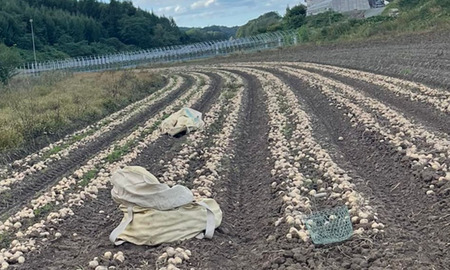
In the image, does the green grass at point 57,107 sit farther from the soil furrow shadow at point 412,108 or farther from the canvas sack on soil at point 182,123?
the soil furrow shadow at point 412,108

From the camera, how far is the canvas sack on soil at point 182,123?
13336 mm

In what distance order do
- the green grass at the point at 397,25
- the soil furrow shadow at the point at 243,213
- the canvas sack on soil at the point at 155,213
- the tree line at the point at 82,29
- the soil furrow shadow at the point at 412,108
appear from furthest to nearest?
the tree line at the point at 82,29 < the green grass at the point at 397,25 < the soil furrow shadow at the point at 412,108 < the canvas sack on soil at the point at 155,213 < the soil furrow shadow at the point at 243,213

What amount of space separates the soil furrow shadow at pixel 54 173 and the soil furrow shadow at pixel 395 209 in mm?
5304

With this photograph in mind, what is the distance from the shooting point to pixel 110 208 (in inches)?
302

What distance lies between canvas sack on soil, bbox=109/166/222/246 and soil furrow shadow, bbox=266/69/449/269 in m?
1.67

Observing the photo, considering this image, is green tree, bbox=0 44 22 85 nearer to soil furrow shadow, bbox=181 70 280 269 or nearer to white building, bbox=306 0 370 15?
soil furrow shadow, bbox=181 70 280 269

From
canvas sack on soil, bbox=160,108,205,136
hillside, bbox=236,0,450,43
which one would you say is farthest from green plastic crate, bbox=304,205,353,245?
hillside, bbox=236,0,450,43

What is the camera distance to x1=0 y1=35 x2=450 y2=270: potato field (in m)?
5.54

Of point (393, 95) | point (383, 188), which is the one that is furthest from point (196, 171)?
point (393, 95)

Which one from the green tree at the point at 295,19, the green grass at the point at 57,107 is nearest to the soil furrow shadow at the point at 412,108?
the green grass at the point at 57,107

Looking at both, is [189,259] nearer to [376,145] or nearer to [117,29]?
[376,145]

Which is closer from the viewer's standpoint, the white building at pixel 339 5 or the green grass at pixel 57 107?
the green grass at pixel 57 107

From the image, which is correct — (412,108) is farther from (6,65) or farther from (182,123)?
(6,65)

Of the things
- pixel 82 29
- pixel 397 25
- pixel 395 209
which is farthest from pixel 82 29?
pixel 395 209
